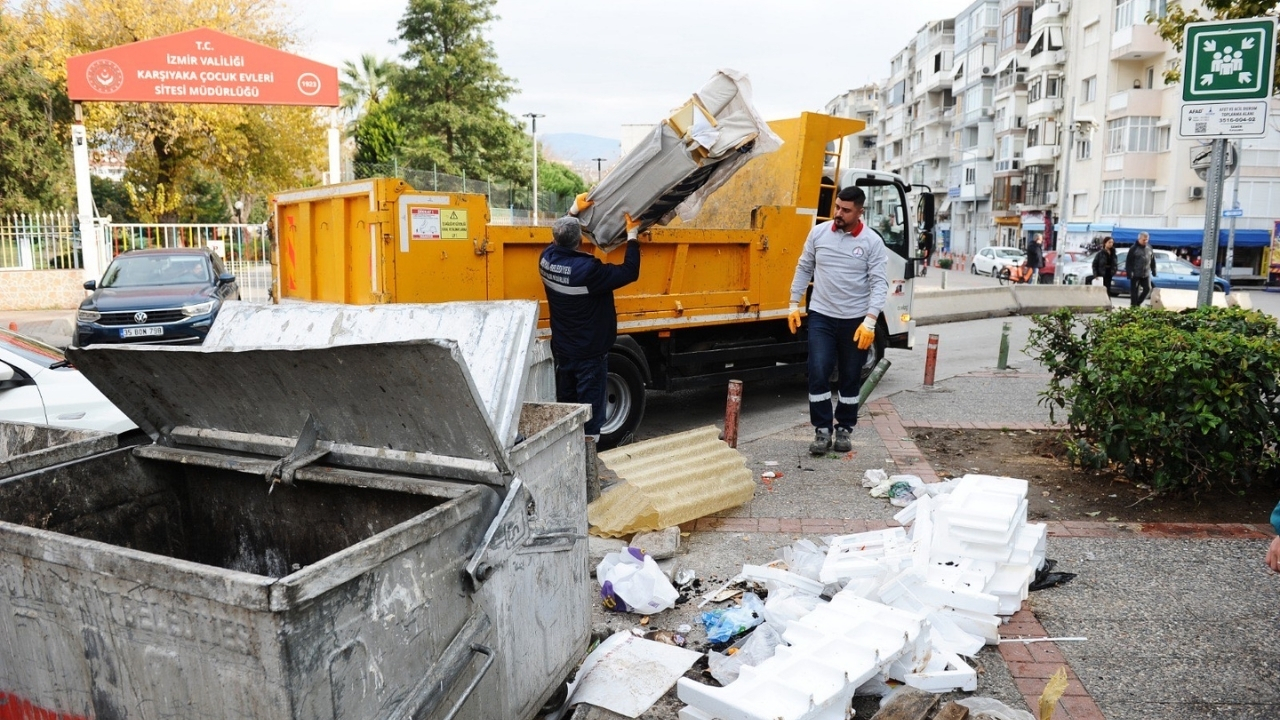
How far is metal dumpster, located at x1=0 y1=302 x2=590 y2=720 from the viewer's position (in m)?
2.00

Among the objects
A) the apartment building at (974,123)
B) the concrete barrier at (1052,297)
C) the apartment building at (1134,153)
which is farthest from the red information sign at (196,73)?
the apartment building at (974,123)

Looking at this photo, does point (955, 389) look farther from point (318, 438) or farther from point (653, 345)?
point (318, 438)

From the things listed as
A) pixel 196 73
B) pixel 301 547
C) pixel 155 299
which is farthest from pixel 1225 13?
pixel 196 73

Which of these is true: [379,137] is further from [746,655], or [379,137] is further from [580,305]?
[746,655]

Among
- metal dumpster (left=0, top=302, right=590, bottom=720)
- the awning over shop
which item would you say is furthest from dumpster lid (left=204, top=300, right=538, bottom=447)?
the awning over shop

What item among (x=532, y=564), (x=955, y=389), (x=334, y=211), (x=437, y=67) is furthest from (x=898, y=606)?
(x=437, y=67)

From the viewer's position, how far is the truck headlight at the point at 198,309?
39.9 ft

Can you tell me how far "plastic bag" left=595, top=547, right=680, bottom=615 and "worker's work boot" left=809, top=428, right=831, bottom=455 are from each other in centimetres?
282

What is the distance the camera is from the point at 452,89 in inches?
1451

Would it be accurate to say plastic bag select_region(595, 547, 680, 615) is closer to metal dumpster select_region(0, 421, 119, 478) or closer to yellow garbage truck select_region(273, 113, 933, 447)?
metal dumpster select_region(0, 421, 119, 478)

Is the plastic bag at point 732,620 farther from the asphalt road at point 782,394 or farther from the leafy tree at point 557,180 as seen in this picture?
the leafy tree at point 557,180

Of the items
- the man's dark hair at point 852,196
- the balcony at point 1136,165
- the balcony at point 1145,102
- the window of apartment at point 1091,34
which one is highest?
the window of apartment at point 1091,34

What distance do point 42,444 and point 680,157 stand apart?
4061mm

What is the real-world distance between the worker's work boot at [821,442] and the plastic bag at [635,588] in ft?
9.25
